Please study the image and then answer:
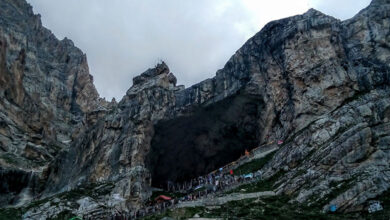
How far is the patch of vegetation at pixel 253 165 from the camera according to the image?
5278 cm

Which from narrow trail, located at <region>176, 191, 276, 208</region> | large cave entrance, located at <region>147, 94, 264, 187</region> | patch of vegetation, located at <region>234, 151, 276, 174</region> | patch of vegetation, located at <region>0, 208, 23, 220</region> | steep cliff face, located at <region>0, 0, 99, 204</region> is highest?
steep cliff face, located at <region>0, 0, 99, 204</region>

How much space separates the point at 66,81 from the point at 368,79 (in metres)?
134

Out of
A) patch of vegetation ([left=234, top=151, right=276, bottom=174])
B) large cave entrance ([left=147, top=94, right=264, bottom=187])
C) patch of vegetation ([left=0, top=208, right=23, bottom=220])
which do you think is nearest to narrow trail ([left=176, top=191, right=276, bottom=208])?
patch of vegetation ([left=234, top=151, right=276, bottom=174])

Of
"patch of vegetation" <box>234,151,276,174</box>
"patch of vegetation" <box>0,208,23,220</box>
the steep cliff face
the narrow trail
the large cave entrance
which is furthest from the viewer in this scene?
the steep cliff face

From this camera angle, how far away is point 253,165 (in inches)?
2168

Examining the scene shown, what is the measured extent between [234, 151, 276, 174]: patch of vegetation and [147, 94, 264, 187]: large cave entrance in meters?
14.1

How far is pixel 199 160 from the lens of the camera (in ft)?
252

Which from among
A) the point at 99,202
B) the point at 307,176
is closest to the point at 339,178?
the point at 307,176

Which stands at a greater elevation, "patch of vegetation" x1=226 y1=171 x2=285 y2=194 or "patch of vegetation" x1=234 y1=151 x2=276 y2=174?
"patch of vegetation" x1=234 y1=151 x2=276 y2=174

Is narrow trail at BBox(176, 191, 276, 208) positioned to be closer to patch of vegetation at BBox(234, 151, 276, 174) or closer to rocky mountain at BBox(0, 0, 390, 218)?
rocky mountain at BBox(0, 0, 390, 218)

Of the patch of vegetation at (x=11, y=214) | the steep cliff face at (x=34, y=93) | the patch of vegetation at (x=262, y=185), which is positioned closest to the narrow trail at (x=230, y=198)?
the patch of vegetation at (x=262, y=185)

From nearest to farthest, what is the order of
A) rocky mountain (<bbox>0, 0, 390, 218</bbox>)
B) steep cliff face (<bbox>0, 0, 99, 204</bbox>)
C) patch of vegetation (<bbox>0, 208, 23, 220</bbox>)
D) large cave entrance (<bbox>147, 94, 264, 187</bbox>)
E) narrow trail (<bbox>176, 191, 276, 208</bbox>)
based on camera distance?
narrow trail (<bbox>176, 191, 276, 208</bbox>) → rocky mountain (<bbox>0, 0, 390, 218</bbox>) → patch of vegetation (<bbox>0, 208, 23, 220</bbox>) → large cave entrance (<bbox>147, 94, 264, 187</bbox>) → steep cliff face (<bbox>0, 0, 99, 204</bbox>)

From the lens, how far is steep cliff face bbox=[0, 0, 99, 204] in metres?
91.5

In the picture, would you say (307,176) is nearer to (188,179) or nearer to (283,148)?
(283,148)
